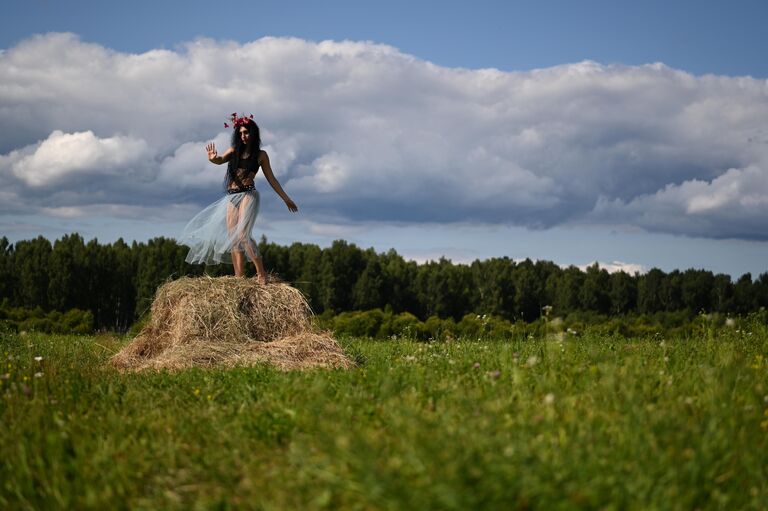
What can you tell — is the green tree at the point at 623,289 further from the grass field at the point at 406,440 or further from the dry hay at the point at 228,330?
the grass field at the point at 406,440

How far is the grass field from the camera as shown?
3.91 metres

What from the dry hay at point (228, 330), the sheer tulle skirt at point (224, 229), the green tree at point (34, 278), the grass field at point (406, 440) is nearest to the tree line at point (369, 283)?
the green tree at point (34, 278)

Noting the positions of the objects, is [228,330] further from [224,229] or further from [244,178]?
[244,178]

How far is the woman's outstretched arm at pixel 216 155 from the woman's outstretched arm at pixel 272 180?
1.70ft

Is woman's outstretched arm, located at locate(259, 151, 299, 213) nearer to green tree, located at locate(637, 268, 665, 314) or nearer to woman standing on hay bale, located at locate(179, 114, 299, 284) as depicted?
woman standing on hay bale, located at locate(179, 114, 299, 284)

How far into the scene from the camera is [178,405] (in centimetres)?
718

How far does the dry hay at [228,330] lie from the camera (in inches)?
388

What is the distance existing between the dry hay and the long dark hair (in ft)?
6.21

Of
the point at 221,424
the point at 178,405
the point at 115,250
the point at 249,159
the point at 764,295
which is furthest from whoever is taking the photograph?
the point at 115,250

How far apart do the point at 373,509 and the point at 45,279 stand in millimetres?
39961

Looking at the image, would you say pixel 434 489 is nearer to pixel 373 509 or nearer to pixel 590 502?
pixel 373 509

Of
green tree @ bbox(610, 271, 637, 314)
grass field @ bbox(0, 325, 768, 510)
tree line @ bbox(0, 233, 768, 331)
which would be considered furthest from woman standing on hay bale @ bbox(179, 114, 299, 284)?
green tree @ bbox(610, 271, 637, 314)

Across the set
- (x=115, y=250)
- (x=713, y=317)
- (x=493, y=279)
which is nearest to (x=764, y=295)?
(x=493, y=279)

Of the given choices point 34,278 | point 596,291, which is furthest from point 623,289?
point 34,278
